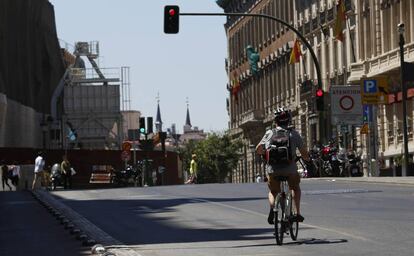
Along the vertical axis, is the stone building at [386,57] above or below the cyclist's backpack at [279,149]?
above

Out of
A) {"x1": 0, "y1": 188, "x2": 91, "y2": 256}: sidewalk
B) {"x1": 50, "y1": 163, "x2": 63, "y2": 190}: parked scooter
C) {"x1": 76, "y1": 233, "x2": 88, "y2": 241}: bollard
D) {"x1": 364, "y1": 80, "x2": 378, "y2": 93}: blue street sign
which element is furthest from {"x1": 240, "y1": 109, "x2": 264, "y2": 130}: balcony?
{"x1": 76, "y1": 233, "x2": 88, "y2": 241}: bollard

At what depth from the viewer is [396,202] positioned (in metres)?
26.7

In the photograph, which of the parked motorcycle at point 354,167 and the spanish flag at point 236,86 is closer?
the parked motorcycle at point 354,167

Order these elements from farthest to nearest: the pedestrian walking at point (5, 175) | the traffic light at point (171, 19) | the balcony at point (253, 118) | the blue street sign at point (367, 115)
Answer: the balcony at point (253, 118)
the pedestrian walking at point (5, 175)
the blue street sign at point (367, 115)
the traffic light at point (171, 19)

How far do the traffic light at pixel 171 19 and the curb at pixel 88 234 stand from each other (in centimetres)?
1212

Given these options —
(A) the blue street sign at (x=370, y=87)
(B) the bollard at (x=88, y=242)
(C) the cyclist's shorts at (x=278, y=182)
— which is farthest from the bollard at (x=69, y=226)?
(A) the blue street sign at (x=370, y=87)

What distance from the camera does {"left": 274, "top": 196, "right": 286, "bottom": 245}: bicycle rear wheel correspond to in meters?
16.4

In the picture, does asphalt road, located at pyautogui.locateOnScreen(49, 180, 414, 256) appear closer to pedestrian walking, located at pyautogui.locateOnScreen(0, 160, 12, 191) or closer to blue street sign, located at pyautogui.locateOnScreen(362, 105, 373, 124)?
blue street sign, located at pyautogui.locateOnScreen(362, 105, 373, 124)

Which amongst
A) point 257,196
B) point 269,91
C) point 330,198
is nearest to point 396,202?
point 330,198

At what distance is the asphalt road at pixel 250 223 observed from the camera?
16156 mm

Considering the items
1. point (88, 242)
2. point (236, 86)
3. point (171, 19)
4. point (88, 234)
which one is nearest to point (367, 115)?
point (171, 19)

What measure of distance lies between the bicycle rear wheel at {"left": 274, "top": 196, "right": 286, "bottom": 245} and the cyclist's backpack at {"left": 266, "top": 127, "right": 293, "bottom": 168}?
0.50 meters

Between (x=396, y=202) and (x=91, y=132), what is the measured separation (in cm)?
9401

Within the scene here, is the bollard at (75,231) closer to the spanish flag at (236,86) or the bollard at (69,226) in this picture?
the bollard at (69,226)
